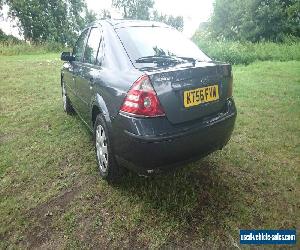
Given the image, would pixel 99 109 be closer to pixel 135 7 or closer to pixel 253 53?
pixel 253 53

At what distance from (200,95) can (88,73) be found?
1639mm

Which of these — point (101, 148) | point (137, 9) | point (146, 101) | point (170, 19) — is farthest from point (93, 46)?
point (170, 19)

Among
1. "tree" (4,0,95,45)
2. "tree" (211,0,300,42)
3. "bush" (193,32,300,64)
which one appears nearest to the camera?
"bush" (193,32,300,64)

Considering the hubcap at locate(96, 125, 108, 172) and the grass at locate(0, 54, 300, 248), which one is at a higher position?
the hubcap at locate(96, 125, 108, 172)

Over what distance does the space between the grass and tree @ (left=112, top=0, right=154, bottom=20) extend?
56.7 meters

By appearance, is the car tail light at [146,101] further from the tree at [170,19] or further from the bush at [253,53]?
the tree at [170,19]

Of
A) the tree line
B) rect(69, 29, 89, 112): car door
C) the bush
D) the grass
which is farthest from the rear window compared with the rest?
the tree line

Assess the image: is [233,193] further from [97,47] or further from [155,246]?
[97,47]

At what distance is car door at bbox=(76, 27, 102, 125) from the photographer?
155 inches

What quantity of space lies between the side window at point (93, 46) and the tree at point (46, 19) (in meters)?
34.4

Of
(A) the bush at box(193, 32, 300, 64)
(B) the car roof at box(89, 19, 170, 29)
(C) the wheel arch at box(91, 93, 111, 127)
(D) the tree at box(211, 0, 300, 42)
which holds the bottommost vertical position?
(C) the wheel arch at box(91, 93, 111, 127)

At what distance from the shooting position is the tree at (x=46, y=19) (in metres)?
38.6

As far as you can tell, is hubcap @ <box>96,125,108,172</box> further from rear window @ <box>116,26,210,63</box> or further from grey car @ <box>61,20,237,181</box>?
rear window @ <box>116,26,210,63</box>

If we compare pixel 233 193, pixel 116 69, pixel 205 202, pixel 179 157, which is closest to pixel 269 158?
pixel 233 193
